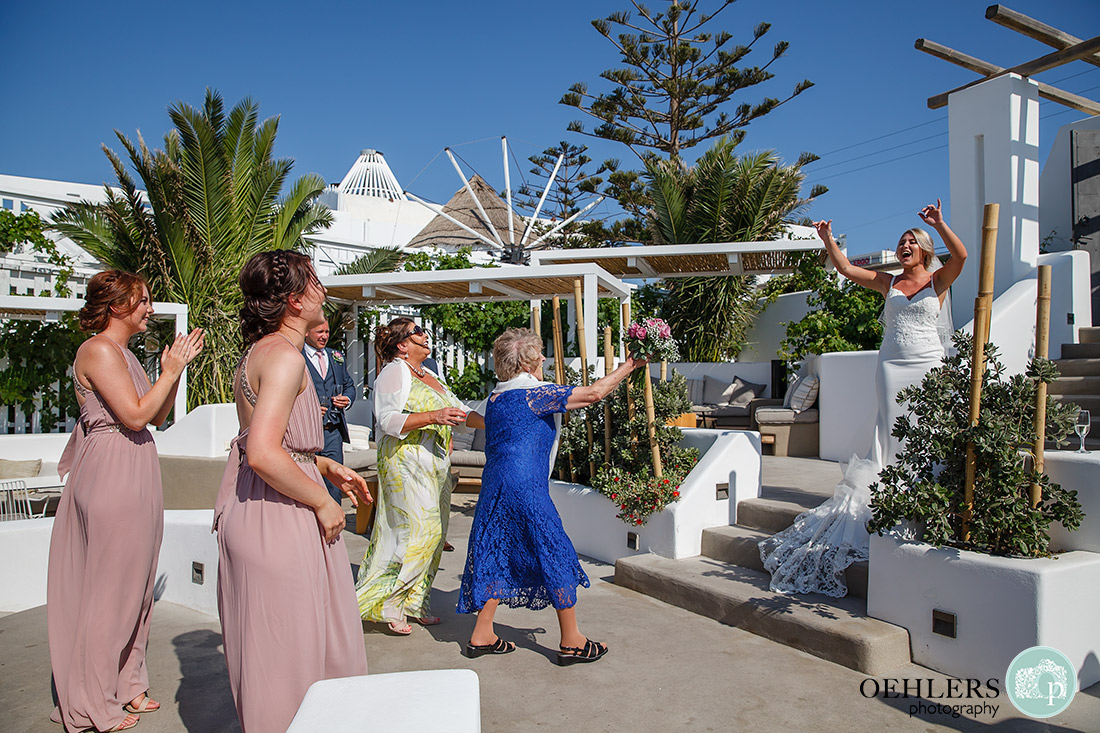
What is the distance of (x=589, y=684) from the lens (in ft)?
10.7

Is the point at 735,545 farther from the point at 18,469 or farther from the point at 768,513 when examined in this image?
the point at 18,469

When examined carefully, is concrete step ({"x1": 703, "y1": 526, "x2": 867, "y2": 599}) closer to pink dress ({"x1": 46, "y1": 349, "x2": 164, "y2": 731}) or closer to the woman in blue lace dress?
the woman in blue lace dress

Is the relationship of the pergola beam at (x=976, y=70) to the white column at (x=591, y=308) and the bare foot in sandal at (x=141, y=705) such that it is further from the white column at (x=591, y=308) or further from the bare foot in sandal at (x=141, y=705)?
the bare foot in sandal at (x=141, y=705)

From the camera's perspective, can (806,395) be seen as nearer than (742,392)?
Yes

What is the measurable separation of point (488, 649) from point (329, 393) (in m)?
2.71

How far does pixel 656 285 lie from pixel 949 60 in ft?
25.6

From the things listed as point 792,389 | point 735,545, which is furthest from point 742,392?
point 735,545

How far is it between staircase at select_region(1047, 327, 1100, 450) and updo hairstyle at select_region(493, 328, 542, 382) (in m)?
3.63

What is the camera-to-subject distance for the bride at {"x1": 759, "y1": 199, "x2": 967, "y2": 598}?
387cm

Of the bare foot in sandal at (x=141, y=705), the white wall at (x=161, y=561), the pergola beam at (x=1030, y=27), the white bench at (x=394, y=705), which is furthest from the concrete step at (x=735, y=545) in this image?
the pergola beam at (x=1030, y=27)

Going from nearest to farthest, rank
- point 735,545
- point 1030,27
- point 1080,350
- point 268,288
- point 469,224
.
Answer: point 268,288 < point 735,545 < point 1080,350 < point 1030,27 < point 469,224

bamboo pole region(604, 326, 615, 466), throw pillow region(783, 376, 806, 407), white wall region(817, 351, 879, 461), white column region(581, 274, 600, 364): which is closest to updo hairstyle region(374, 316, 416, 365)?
bamboo pole region(604, 326, 615, 466)

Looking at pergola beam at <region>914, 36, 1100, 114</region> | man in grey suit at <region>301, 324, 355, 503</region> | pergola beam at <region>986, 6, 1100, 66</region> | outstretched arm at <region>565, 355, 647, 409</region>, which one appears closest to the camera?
outstretched arm at <region>565, 355, 647, 409</region>

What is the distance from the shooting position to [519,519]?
3.55 metres
